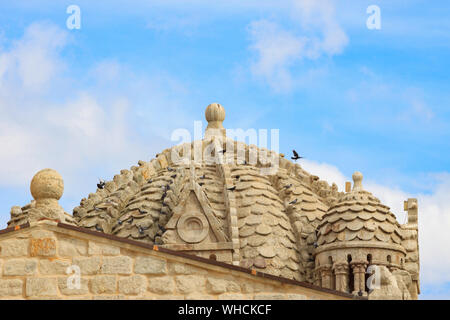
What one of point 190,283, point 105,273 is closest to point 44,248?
point 105,273

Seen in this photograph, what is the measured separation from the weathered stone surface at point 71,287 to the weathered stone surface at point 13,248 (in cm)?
79

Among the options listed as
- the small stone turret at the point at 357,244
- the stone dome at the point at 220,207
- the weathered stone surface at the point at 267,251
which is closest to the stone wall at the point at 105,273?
the small stone turret at the point at 357,244

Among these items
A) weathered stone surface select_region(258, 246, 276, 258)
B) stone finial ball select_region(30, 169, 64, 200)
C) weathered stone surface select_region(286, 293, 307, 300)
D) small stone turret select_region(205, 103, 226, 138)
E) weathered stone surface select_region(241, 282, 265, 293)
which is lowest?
weathered stone surface select_region(286, 293, 307, 300)

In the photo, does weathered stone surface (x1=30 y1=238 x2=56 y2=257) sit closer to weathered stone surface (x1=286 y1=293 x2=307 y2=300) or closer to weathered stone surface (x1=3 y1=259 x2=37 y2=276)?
weathered stone surface (x1=3 y1=259 x2=37 y2=276)

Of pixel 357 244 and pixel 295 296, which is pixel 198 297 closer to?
pixel 295 296

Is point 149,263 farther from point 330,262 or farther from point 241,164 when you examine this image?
point 241,164

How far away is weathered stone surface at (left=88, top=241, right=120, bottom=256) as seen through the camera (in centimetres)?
1972

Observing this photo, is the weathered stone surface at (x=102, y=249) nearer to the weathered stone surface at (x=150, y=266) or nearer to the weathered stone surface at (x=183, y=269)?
the weathered stone surface at (x=150, y=266)

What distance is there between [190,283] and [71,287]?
6.41ft

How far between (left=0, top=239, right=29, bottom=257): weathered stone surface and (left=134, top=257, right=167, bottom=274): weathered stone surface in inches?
74.5

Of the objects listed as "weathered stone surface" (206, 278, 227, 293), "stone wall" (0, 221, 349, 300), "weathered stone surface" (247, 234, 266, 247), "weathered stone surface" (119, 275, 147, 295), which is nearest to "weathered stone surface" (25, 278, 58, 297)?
"stone wall" (0, 221, 349, 300)

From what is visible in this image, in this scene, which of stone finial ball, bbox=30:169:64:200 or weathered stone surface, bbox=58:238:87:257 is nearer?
weathered stone surface, bbox=58:238:87:257

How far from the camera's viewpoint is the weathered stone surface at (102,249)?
1972 centimetres
